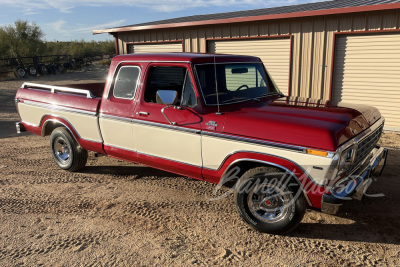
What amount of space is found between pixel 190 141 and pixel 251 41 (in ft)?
24.2

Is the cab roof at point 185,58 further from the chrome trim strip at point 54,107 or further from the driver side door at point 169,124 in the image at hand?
the chrome trim strip at point 54,107

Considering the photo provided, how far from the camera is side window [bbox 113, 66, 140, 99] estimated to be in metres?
4.44

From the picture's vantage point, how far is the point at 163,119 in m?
4.06

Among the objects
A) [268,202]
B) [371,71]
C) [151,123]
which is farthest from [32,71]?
[268,202]

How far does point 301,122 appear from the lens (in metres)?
3.22

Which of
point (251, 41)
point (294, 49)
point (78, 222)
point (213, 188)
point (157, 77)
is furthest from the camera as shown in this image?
point (251, 41)

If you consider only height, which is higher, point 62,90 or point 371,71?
point 62,90

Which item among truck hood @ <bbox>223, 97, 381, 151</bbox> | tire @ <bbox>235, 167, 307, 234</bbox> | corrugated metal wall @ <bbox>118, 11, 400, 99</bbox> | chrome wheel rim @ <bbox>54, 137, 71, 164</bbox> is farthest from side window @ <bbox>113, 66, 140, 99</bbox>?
corrugated metal wall @ <bbox>118, 11, 400, 99</bbox>

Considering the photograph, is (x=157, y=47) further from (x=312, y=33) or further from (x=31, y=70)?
(x=31, y=70)

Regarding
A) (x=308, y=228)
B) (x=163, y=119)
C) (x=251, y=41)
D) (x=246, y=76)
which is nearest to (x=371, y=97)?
(x=251, y=41)

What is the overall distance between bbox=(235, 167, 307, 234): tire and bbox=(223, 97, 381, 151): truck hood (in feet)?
1.37

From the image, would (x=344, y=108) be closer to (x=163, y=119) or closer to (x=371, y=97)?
(x=163, y=119)

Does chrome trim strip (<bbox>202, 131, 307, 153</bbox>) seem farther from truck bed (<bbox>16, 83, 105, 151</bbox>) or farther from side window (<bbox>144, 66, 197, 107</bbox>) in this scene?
truck bed (<bbox>16, 83, 105, 151</bbox>)

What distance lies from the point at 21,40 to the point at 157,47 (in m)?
23.4
